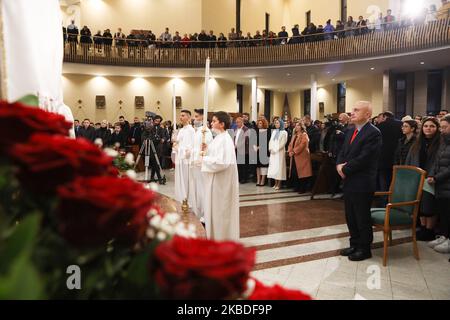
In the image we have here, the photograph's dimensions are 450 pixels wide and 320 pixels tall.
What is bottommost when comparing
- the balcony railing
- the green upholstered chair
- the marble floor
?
the marble floor

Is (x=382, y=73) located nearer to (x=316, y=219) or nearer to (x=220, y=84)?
(x=220, y=84)

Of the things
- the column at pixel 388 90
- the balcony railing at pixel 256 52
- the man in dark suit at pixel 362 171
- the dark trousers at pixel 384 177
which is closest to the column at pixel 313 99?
the balcony railing at pixel 256 52

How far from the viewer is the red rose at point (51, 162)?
57 cm

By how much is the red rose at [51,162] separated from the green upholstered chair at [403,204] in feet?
13.9

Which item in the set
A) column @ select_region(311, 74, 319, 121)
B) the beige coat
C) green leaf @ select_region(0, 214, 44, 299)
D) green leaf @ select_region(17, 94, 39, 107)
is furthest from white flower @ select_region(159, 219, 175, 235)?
column @ select_region(311, 74, 319, 121)

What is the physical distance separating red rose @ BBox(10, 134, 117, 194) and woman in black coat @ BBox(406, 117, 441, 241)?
538 centimetres

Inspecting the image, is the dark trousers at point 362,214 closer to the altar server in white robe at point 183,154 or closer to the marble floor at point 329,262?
the marble floor at point 329,262

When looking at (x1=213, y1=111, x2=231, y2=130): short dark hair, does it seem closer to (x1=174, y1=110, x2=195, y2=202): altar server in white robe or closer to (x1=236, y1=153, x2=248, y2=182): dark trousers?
(x1=174, y1=110, x2=195, y2=202): altar server in white robe

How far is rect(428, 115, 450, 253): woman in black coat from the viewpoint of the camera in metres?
4.68

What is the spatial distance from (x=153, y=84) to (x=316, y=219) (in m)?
15.4

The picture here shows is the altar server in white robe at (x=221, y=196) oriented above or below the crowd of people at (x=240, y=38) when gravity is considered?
below

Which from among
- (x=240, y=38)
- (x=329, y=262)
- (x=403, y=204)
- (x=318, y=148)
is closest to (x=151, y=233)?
(x=329, y=262)
